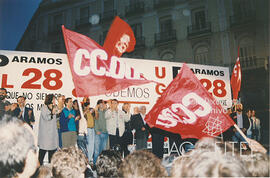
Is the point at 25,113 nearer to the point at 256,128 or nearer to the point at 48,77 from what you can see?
the point at 48,77

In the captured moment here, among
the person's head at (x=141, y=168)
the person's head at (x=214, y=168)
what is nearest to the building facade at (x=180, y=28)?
the person's head at (x=141, y=168)

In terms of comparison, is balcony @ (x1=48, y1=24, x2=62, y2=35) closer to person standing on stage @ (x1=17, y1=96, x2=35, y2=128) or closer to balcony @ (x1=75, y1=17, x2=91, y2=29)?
balcony @ (x1=75, y1=17, x2=91, y2=29)

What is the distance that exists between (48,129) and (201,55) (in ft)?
18.1

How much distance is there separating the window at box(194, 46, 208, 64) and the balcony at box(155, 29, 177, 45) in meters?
0.88

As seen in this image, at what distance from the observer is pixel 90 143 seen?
4605mm

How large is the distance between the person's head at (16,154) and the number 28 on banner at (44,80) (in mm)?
Result: 772

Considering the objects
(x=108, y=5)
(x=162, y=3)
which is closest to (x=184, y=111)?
(x=108, y=5)

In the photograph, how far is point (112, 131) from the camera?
15.6 ft

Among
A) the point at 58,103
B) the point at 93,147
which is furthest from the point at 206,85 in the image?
the point at 58,103

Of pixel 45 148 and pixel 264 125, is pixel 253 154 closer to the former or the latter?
pixel 264 125

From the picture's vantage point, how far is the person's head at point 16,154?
12.1 feet

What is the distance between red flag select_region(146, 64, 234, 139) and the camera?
154 inches

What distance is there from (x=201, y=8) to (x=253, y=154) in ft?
16.4

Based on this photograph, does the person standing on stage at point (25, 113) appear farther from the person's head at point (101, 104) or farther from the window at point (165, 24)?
the window at point (165, 24)
